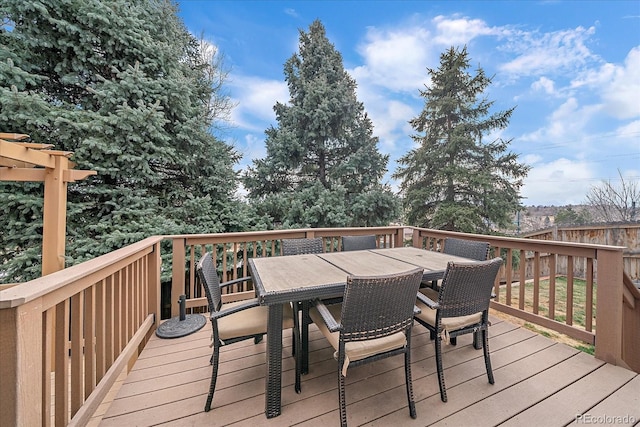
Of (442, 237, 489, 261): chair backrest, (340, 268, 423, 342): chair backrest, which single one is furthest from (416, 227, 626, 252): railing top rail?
(340, 268, 423, 342): chair backrest

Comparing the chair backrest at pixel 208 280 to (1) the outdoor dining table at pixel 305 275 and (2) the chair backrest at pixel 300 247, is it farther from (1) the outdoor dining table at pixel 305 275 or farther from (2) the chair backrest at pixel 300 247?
(2) the chair backrest at pixel 300 247

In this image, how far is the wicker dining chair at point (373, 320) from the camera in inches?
59.2

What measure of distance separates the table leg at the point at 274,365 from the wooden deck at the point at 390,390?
8 centimetres

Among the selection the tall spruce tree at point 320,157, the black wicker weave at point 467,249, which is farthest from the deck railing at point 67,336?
the tall spruce tree at point 320,157

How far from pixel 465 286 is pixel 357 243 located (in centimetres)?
185

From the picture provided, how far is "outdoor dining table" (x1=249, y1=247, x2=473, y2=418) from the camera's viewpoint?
1700mm

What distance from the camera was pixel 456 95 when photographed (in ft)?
27.0

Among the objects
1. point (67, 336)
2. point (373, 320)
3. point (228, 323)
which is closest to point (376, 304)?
point (373, 320)

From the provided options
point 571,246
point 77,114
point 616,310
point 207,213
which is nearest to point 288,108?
point 207,213

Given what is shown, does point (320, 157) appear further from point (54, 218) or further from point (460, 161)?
point (54, 218)

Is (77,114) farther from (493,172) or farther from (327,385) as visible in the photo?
(493,172)

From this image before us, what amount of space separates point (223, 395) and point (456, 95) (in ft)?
31.6

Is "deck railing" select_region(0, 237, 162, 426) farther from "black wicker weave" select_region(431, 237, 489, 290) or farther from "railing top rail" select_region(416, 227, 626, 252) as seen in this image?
"railing top rail" select_region(416, 227, 626, 252)

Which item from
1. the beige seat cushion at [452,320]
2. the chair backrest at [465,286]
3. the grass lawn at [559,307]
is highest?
the chair backrest at [465,286]
